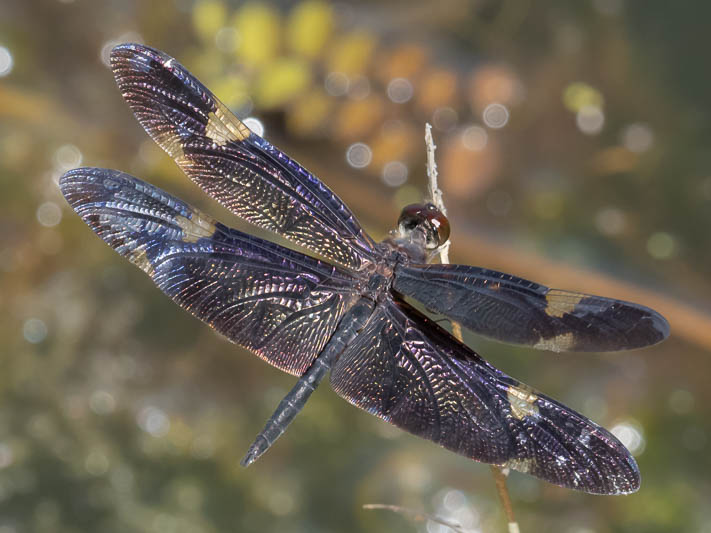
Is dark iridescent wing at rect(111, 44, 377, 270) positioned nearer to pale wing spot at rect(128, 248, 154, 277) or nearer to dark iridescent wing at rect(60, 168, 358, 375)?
dark iridescent wing at rect(60, 168, 358, 375)

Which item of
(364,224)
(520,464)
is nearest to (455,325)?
(520,464)

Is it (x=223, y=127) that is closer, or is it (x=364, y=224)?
(x=223, y=127)

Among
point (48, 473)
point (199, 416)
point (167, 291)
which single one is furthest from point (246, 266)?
point (48, 473)

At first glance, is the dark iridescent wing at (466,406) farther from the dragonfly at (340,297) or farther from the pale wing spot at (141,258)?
the pale wing spot at (141,258)

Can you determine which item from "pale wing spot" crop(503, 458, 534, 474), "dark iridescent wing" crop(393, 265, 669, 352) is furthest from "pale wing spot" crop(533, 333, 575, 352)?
"pale wing spot" crop(503, 458, 534, 474)

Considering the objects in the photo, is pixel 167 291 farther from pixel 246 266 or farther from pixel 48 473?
pixel 48 473

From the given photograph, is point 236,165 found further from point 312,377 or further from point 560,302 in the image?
point 560,302
